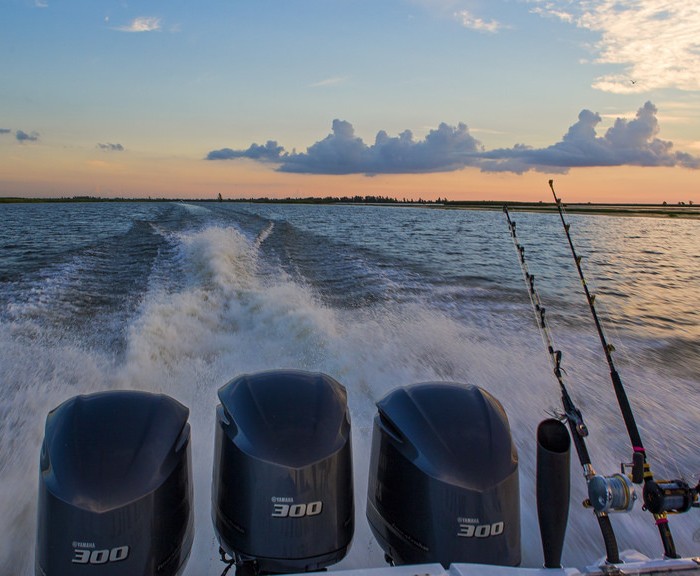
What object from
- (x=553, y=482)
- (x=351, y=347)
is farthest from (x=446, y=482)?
(x=351, y=347)

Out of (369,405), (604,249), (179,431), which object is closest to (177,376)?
(369,405)

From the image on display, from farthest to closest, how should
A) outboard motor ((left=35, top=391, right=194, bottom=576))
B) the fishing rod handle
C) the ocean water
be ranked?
the ocean water
the fishing rod handle
outboard motor ((left=35, top=391, right=194, bottom=576))

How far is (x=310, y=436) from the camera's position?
5.47 feet

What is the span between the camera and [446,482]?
1628 mm

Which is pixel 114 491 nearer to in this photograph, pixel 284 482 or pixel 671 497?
pixel 284 482

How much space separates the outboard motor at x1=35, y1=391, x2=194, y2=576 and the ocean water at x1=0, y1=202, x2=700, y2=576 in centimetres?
60

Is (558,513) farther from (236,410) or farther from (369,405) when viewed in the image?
(369,405)

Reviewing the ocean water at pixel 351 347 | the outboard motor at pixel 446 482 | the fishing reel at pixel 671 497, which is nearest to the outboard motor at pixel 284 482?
the outboard motor at pixel 446 482

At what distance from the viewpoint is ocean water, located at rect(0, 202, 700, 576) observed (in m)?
2.53

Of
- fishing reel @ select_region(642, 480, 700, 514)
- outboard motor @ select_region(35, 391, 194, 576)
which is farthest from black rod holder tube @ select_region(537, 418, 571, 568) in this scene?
outboard motor @ select_region(35, 391, 194, 576)

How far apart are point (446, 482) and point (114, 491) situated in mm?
962

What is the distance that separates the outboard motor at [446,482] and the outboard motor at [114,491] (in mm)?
676

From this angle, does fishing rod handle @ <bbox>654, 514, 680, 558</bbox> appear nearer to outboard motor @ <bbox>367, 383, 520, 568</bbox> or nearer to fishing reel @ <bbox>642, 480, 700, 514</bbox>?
fishing reel @ <bbox>642, 480, 700, 514</bbox>

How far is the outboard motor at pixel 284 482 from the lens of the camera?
160 cm
